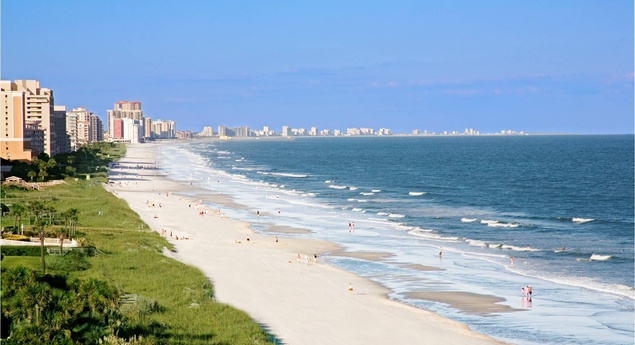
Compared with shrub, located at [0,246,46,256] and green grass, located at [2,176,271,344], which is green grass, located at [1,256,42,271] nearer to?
green grass, located at [2,176,271,344]

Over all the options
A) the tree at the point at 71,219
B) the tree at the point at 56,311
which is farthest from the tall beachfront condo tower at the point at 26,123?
the tree at the point at 56,311

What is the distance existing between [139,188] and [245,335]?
87345 mm

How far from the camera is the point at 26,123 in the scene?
160m

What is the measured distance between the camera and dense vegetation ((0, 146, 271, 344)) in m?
27.0

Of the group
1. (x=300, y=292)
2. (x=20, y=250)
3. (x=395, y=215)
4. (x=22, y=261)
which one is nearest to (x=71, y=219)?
(x=20, y=250)

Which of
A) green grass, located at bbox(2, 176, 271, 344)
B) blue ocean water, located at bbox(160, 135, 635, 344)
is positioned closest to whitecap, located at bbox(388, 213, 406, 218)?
blue ocean water, located at bbox(160, 135, 635, 344)

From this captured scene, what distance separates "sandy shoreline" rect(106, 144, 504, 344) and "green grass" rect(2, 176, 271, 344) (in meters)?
1.82

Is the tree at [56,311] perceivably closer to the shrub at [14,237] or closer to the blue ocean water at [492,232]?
the blue ocean water at [492,232]

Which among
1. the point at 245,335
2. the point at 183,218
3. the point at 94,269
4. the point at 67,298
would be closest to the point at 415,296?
the point at 245,335

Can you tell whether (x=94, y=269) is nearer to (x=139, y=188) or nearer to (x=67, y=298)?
(x=67, y=298)

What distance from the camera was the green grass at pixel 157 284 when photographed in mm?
31656

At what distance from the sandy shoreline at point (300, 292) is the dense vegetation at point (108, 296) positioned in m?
2.12

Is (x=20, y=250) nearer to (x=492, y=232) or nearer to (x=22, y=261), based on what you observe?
(x=22, y=261)

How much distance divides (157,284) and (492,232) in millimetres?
35706
